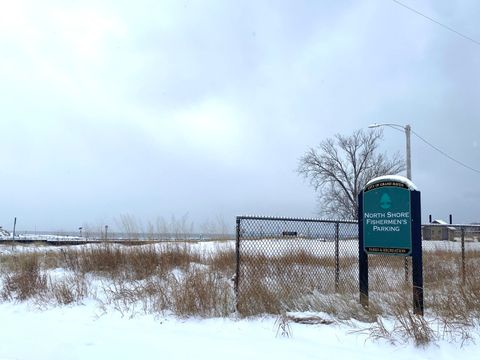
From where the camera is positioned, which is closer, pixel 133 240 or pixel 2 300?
pixel 2 300

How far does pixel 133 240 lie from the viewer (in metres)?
12.3

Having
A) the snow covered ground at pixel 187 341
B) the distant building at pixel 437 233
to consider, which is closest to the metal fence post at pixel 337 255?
the snow covered ground at pixel 187 341

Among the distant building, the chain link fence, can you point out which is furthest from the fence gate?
the distant building

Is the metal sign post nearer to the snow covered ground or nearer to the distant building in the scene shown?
the snow covered ground

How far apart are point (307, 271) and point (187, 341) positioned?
10.5ft

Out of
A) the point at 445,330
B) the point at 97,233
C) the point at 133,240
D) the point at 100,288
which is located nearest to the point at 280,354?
the point at 445,330

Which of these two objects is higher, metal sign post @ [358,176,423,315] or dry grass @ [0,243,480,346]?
metal sign post @ [358,176,423,315]

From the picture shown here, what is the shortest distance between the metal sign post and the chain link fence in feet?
1.40

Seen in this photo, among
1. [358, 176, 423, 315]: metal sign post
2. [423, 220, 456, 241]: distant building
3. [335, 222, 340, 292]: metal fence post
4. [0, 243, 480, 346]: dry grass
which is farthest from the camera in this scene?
[423, 220, 456, 241]: distant building

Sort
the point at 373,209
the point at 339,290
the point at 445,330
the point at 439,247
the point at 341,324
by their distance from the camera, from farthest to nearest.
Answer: the point at 439,247 < the point at 339,290 < the point at 373,209 < the point at 341,324 < the point at 445,330

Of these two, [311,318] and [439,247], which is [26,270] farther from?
[439,247]

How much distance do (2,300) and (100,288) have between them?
1.92 meters

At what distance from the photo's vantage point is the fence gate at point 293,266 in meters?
7.64

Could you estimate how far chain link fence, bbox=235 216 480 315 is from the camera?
25.0ft
